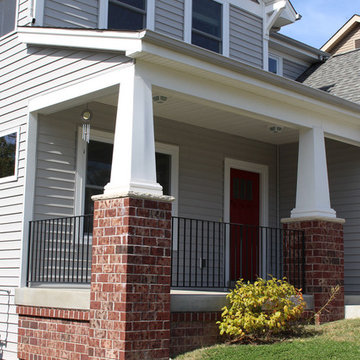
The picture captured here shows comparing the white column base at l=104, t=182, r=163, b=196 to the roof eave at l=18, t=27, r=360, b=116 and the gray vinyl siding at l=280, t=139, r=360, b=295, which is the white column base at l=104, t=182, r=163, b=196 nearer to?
the roof eave at l=18, t=27, r=360, b=116

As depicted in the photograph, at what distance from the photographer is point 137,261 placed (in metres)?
6.86

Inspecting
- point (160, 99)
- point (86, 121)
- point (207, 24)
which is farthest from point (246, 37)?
point (86, 121)

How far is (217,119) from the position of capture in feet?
34.8

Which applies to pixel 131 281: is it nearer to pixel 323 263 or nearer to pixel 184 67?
pixel 184 67

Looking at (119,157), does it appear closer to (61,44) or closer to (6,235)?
(61,44)

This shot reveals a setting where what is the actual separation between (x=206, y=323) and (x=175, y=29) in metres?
6.24

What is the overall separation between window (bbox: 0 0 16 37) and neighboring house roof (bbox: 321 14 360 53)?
10.4m

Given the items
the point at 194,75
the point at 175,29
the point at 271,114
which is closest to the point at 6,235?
the point at 194,75

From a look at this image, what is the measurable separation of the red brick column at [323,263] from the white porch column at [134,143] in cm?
315

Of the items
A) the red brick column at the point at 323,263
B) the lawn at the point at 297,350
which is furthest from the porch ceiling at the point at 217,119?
the lawn at the point at 297,350

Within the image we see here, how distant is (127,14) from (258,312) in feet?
20.0

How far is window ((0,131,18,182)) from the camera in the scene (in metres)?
9.30

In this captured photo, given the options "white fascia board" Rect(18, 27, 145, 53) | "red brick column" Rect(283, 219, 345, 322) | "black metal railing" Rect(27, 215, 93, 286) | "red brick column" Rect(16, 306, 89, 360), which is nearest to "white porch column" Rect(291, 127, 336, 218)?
"red brick column" Rect(283, 219, 345, 322)

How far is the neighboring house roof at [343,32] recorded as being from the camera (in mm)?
17562
